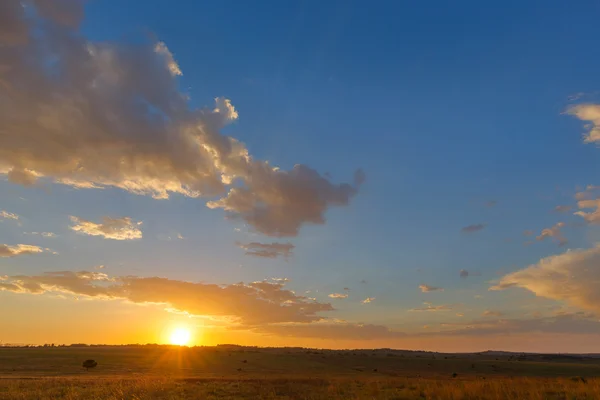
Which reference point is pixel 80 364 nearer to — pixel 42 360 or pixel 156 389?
pixel 42 360

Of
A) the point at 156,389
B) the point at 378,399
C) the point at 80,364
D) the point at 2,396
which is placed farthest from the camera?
the point at 80,364

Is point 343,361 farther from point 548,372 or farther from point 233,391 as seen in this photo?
point 233,391

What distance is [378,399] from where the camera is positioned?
17406 millimetres

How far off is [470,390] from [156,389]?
1726cm

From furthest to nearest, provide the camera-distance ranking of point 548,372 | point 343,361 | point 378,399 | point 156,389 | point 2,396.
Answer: point 343,361 < point 548,372 < point 156,389 < point 2,396 < point 378,399

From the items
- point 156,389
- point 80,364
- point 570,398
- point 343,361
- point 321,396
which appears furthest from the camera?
point 343,361

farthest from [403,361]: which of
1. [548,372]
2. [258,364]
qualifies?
[258,364]

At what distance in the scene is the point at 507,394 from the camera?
53.5ft

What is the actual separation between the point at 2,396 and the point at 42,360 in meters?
57.0

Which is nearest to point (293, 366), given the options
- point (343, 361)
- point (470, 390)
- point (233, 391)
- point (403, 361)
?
point (343, 361)

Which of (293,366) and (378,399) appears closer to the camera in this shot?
(378,399)

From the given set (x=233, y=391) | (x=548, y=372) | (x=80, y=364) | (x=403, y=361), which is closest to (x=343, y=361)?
(x=403, y=361)

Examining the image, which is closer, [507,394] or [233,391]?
[507,394]

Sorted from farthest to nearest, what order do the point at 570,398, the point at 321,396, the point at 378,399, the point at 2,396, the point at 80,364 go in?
the point at 80,364 < the point at 2,396 < the point at 321,396 < the point at 378,399 < the point at 570,398
